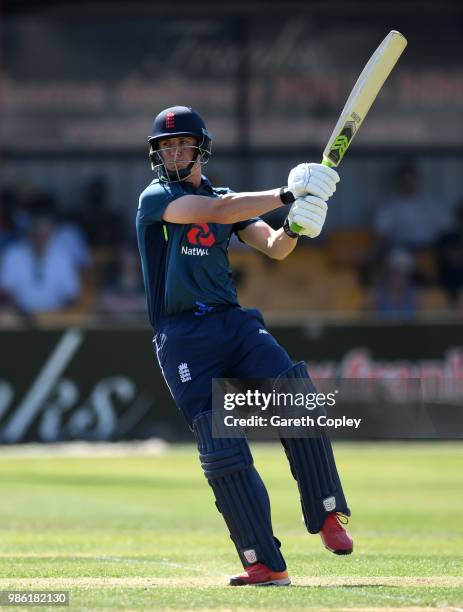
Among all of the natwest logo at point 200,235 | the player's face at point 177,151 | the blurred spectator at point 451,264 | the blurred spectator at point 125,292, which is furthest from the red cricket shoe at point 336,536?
the blurred spectator at point 451,264

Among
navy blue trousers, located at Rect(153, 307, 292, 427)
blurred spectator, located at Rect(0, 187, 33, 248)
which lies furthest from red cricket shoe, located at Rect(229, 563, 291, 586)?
blurred spectator, located at Rect(0, 187, 33, 248)

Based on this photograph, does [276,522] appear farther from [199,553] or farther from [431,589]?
[431,589]

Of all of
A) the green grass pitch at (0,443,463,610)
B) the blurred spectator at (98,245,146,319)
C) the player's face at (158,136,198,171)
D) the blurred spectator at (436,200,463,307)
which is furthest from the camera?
the blurred spectator at (436,200,463,307)

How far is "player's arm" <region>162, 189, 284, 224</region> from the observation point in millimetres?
5531

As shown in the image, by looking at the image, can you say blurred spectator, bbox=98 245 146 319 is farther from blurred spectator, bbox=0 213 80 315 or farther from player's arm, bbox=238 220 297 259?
player's arm, bbox=238 220 297 259

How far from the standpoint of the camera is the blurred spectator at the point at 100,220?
1895 cm

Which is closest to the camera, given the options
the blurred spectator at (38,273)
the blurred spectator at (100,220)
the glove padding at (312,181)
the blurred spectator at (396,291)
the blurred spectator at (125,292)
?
the glove padding at (312,181)

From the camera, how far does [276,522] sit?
31.7 ft

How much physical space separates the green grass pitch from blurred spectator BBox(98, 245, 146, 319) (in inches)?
115

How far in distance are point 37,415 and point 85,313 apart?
3.38 meters

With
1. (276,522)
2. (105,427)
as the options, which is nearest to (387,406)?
(105,427)

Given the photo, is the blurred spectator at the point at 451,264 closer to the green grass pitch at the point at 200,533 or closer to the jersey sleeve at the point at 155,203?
the green grass pitch at the point at 200,533

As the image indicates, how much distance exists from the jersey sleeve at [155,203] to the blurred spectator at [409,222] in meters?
13.4

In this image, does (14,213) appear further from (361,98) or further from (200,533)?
(361,98)
